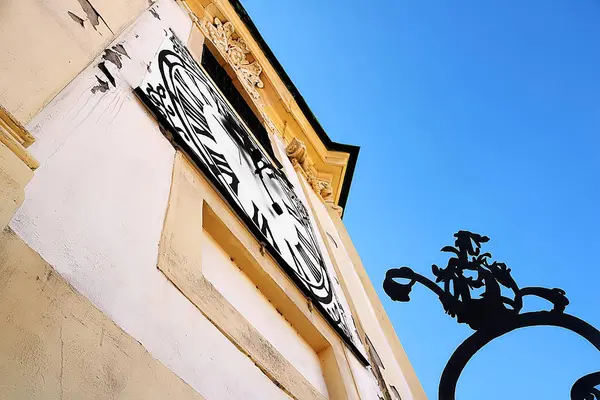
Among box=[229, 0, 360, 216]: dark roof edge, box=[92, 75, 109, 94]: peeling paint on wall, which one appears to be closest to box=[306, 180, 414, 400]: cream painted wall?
box=[229, 0, 360, 216]: dark roof edge

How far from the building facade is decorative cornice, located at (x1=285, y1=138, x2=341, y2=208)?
243 centimetres

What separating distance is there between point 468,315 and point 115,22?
98.2 inches

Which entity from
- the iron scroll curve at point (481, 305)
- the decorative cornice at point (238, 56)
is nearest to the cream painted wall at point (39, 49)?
the iron scroll curve at point (481, 305)

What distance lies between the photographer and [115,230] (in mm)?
1838

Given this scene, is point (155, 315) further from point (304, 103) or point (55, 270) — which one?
point (304, 103)

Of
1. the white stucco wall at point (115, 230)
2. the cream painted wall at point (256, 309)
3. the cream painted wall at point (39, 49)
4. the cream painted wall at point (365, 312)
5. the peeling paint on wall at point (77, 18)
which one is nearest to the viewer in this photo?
the white stucco wall at point (115, 230)

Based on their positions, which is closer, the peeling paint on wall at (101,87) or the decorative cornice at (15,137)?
the decorative cornice at (15,137)

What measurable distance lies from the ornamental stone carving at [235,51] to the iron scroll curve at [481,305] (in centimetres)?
420

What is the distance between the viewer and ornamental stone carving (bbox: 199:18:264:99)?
23.0 feet

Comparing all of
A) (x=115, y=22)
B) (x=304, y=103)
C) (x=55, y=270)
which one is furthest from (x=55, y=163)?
(x=304, y=103)

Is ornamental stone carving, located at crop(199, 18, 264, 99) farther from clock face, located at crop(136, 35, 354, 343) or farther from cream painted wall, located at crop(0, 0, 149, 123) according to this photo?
cream painted wall, located at crop(0, 0, 149, 123)

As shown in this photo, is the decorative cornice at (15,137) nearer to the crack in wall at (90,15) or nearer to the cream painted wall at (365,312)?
the crack in wall at (90,15)

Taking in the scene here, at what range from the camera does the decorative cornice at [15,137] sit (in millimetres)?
1464

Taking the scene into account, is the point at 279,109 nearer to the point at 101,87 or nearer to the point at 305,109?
the point at 305,109
